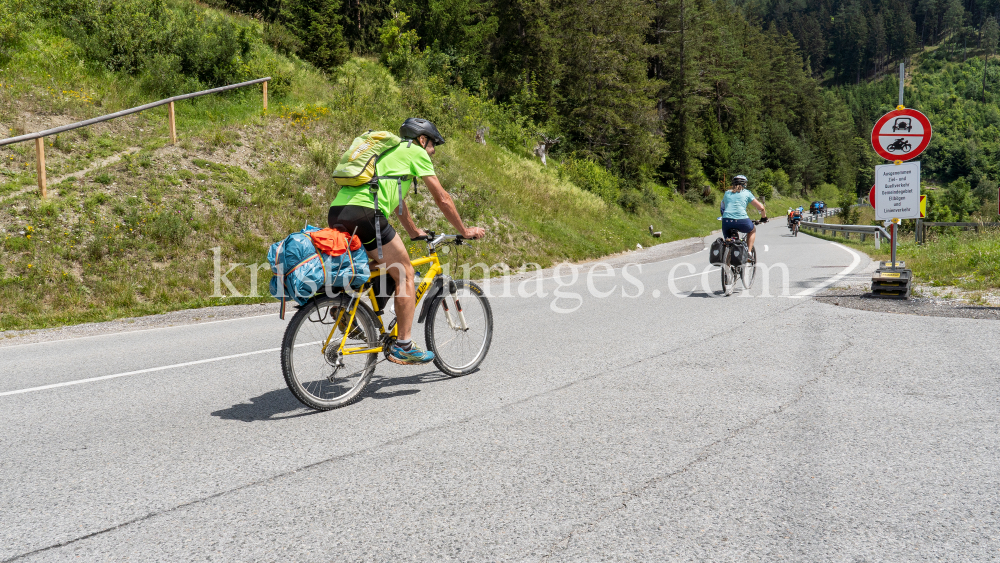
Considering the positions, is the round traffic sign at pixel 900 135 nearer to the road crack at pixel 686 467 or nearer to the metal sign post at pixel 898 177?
the metal sign post at pixel 898 177

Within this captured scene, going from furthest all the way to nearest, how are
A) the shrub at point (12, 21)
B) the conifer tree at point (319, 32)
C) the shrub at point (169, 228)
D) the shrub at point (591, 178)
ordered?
the shrub at point (591, 178)
the conifer tree at point (319, 32)
the shrub at point (12, 21)
the shrub at point (169, 228)

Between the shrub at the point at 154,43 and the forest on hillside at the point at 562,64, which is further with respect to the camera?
the forest on hillside at the point at 562,64

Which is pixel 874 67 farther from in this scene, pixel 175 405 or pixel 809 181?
pixel 175 405

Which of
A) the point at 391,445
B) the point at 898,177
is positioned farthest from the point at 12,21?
the point at 898,177

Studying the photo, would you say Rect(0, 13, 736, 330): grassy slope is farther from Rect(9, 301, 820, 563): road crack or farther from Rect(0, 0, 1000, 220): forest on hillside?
Rect(9, 301, 820, 563): road crack

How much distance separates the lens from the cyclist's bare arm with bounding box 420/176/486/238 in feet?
16.6

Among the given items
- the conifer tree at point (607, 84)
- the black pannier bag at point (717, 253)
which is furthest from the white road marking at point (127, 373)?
the conifer tree at point (607, 84)

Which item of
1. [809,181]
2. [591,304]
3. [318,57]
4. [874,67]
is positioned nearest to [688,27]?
[318,57]

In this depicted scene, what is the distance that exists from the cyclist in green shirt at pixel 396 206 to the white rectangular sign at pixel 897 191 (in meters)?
8.35

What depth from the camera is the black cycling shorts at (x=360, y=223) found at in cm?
484

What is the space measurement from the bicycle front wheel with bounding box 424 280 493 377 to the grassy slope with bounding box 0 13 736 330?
721 centimetres

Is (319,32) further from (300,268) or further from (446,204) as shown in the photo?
(300,268)

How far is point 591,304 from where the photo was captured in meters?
10.5

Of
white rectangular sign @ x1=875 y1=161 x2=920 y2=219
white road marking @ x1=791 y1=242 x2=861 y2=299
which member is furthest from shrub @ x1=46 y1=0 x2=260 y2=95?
white rectangular sign @ x1=875 y1=161 x2=920 y2=219
